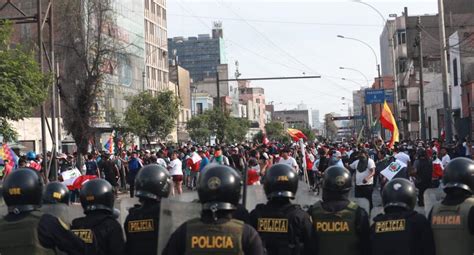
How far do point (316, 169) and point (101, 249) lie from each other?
15789mm

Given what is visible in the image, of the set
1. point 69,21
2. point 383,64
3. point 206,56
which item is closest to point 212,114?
point 69,21

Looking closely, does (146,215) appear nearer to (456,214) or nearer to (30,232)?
(30,232)

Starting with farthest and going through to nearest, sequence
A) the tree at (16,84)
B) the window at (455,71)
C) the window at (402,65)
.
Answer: the window at (402,65)
the window at (455,71)
the tree at (16,84)

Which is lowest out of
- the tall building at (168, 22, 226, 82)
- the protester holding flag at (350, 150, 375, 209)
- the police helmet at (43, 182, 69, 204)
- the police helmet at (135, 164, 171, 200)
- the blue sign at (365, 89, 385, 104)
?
the protester holding flag at (350, 150, 375, 209)

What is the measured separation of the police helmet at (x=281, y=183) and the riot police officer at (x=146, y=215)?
2.74ft

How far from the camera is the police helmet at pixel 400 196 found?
19.3 ft

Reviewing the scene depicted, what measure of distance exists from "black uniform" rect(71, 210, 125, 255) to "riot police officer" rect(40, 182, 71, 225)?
2.18 feet

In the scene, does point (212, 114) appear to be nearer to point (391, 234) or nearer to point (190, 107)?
point (190, 107)

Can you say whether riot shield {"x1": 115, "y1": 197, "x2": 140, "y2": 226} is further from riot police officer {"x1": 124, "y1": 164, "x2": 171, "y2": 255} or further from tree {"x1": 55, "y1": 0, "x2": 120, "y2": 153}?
tree {"x1": 55, "y1": 0, "x2": 120, "y2": 153}

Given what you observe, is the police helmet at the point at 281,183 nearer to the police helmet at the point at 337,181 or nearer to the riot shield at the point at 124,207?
the police helmet at the point at 337,181

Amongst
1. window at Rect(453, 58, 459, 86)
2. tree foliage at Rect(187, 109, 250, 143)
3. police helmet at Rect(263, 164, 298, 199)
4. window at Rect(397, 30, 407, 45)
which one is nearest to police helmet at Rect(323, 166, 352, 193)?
police helmet at Rect(263, 164, 298, 199)

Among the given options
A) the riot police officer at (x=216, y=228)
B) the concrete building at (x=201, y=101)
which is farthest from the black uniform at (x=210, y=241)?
the concrete building at (x=201, y=101)

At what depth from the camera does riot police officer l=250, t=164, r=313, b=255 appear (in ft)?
19.3

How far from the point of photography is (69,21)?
31859 mm
